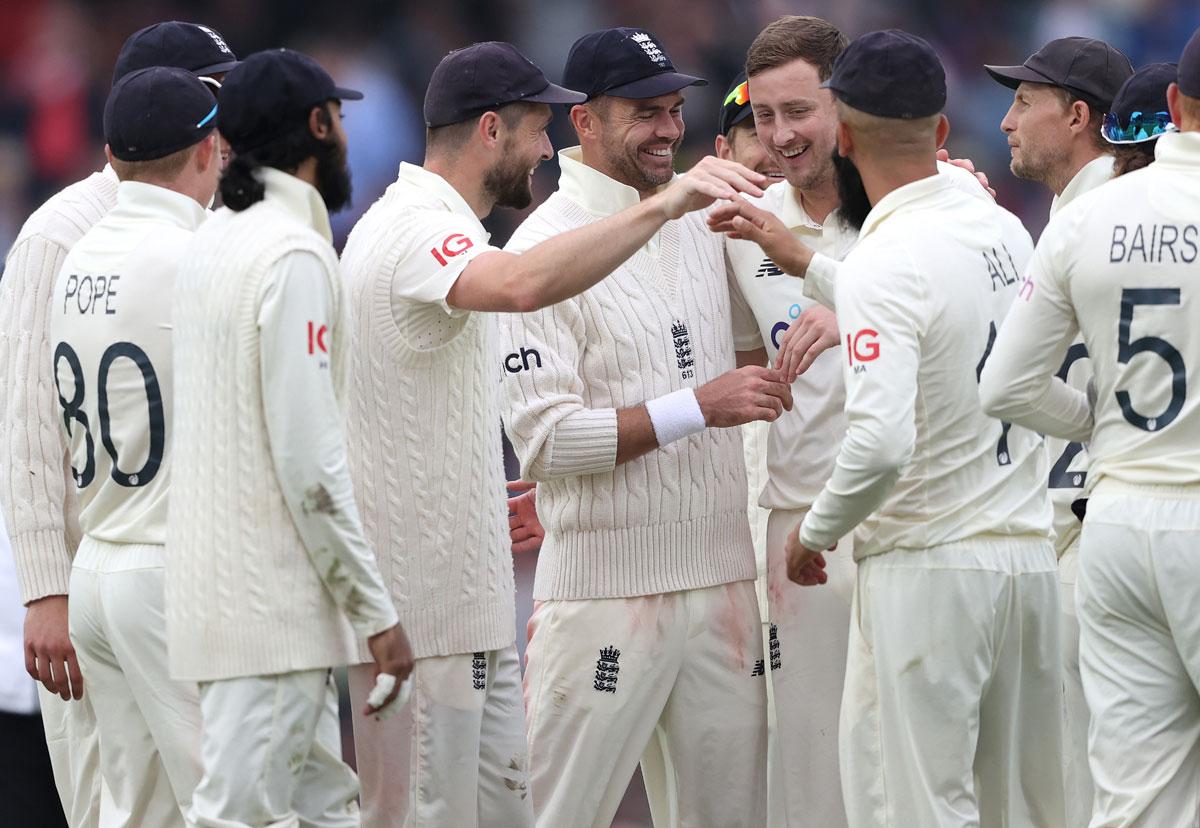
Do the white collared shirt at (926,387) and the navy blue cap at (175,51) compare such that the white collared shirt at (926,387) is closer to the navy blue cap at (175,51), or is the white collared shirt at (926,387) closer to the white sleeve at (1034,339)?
the white sleeve at (1034,339)

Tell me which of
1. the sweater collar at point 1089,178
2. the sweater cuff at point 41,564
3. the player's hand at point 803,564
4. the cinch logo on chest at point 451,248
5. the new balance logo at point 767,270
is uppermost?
the sweater collar at point 1089,178

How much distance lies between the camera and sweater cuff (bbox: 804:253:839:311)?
4.22m

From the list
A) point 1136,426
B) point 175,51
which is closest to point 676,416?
point 1136,426

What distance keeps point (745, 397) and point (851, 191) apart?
683mm

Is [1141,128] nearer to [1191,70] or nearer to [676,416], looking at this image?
[1191,70]

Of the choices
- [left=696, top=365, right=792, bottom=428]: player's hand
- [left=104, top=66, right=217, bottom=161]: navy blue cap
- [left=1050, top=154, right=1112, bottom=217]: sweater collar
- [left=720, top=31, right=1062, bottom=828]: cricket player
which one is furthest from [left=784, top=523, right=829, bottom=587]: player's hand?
[left=104, top=66, right=217, bottom=161]: navy blue cap

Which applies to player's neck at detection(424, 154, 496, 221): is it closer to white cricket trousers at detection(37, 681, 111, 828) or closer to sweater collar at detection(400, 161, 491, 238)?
sweater collar at detection(400, 161, 491, 238)

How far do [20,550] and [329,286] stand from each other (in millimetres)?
1400

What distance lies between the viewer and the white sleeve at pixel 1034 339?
12.5ft

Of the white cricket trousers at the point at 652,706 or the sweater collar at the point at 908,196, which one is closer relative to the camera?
the sweater collar at the point at 908,196

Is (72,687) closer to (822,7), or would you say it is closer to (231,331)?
(231,331)

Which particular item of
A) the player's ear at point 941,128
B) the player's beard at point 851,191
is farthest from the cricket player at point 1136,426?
the player's beard at point 851,191

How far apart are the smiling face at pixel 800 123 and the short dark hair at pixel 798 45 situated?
0.02m

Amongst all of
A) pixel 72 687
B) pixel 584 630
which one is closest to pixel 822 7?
pixel 584 630
